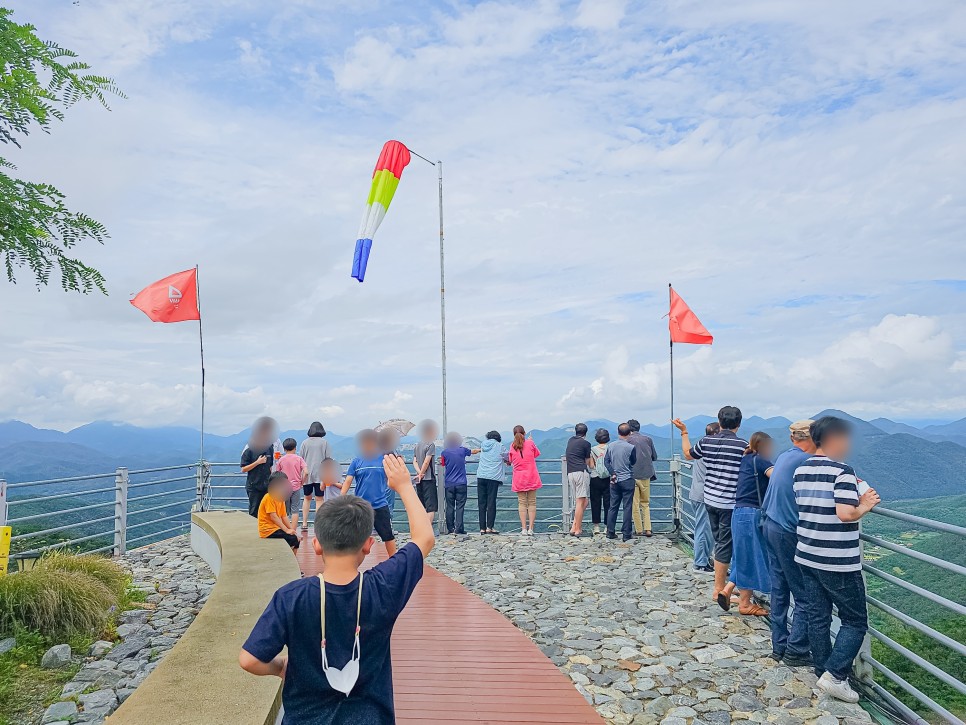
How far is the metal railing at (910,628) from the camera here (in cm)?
445

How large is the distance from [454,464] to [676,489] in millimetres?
4157

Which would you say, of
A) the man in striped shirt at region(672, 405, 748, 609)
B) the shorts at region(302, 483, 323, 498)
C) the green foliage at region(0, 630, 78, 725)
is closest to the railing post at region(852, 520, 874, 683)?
the man in striped shirt at region(672, 405, 748, 609)

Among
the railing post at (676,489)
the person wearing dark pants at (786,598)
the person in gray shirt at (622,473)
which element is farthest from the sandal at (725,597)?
the railing post at (676,489)

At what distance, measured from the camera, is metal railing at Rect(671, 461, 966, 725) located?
4453 mm

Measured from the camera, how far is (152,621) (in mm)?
7645

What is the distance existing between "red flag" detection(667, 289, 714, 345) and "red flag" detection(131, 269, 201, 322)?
9177 mm

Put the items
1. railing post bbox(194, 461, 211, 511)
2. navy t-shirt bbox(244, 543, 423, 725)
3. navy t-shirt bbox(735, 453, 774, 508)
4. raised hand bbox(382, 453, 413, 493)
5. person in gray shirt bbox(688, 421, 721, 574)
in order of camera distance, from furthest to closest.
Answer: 1. railing post bbox(194, 461, 211, 511)
2. person in gray shirt bbox(688, 421, 721, 574)
3. navy t-shirt bbox(735, 453, 774, 508)
4. raised hand bbox(382, 453, 413, 493)
5. navy t-shirt bbox(244, 543, 423, 725)

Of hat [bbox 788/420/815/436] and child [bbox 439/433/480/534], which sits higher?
hat [bbox 788/420/815/436]

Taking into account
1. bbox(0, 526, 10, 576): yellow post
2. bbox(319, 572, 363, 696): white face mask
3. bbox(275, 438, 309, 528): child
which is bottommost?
bbox(0, 526, 10, 576): yellow post

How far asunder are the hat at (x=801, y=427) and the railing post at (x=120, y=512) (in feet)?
35.4

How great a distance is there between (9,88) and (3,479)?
18.9 feet

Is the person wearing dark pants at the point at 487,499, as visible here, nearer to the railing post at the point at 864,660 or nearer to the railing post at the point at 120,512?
the railing post at the point at 120,512

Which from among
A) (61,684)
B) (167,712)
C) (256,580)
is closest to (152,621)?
(256,580)

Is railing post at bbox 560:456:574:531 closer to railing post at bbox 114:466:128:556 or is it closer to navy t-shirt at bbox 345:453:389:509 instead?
navy t-shirt at bbox 345:453:389:509
